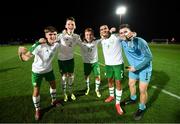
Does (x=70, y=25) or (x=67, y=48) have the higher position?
(x=70, y=25)

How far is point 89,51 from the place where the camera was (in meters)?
7.63

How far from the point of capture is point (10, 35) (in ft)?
263

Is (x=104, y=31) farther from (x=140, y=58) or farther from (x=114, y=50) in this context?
(x=140, y=58)

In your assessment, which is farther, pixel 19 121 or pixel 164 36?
pixel 164 36

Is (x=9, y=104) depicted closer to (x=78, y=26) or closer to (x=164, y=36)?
(x=164, y=36)

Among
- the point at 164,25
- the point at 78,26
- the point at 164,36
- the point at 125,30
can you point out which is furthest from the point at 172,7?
the point at 125,30

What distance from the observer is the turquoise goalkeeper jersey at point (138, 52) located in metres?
5.69

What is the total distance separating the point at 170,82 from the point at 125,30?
5075 millimetres

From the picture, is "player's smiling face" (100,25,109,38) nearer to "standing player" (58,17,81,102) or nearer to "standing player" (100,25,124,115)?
"standing player" (100,25,124,115)

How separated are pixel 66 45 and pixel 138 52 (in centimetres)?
240

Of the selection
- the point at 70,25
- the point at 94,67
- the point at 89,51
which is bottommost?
the point at 94,67

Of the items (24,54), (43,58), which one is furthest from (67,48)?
(24,54)

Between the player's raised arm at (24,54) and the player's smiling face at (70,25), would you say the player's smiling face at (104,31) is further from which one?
the player's raised arm at (24,54)

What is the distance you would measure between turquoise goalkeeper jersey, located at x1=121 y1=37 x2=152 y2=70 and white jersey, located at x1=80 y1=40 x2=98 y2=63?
1573 millimetres
